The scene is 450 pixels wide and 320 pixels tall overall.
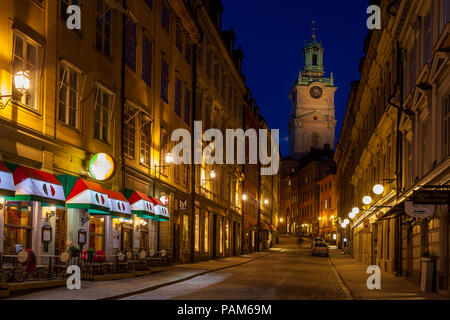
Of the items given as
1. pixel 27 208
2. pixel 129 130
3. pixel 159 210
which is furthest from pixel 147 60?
pixel 27 208

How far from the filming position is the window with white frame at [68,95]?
1972cm

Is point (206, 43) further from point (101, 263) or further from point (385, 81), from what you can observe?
point (101, 263)

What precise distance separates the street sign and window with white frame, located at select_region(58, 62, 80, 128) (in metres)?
11.1

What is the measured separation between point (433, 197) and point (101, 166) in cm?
1094

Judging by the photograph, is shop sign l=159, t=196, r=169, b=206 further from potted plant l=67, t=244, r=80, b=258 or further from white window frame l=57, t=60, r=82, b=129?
potted plant l=67, t=244, r=80, b=258

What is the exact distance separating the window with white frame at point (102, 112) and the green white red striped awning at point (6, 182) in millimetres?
7750

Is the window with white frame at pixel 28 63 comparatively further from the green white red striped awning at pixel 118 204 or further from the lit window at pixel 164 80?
the lit window at pixel 164 80

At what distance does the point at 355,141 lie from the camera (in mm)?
53594

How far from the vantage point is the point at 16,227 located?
55.5 feet

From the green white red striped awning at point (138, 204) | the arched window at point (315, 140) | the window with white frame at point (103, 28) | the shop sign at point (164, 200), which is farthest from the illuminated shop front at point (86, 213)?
the arched window at point (315, 140)

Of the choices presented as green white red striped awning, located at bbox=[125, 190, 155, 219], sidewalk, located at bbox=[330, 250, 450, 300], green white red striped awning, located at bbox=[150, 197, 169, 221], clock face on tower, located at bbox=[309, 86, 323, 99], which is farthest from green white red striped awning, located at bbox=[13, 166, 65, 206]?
clock face on tower, located at bbox=[309, 86, 323, 99]

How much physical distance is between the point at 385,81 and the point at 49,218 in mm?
20434

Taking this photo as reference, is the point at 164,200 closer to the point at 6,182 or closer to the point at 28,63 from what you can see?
the point at 28,63
